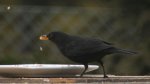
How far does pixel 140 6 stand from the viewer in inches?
281

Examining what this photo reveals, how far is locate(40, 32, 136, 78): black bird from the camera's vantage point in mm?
3805

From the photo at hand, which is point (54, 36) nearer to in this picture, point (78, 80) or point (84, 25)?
point (78, 80)

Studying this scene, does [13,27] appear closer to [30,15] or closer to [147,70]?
[30,15]

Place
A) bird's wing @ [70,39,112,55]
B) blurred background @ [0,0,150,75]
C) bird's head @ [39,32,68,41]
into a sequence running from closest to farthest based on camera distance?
bird's wing @ [70,39,112,55]
bird's head @ [39,32,68,41]
blurred background @ [0,0,150,75]

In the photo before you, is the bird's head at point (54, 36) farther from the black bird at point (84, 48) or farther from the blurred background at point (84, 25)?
the blurred background at point (84, 25)

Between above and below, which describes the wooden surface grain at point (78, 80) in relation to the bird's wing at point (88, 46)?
below

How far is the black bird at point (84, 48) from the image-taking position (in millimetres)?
3805

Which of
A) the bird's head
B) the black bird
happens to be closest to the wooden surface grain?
the black bird

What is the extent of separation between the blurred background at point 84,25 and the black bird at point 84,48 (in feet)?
8.15

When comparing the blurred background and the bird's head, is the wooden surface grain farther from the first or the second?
the blurred background

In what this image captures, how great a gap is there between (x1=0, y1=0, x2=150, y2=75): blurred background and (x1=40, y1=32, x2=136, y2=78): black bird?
2483mm

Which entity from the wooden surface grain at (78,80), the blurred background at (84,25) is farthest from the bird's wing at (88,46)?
the blurred background at (84,25)

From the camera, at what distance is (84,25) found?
23.0ft

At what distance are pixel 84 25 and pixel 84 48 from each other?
125 inches
